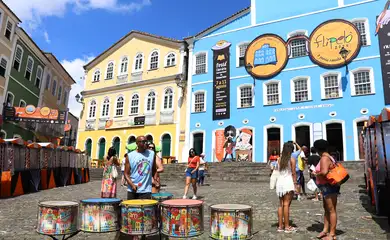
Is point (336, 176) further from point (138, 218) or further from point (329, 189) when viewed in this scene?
point (138, 218)

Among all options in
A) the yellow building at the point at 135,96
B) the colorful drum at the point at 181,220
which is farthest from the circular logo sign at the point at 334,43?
the colorful drum at the point at 181,220

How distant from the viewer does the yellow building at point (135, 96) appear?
25078mm

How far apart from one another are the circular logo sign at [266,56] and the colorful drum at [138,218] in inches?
757

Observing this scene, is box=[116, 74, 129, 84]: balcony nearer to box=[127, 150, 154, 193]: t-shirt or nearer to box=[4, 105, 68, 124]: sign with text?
box=[4, 105, 68, 124]: sign with text

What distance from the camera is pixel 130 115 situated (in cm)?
2706

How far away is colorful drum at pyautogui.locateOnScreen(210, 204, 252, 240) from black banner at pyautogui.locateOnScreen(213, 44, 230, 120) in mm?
18943

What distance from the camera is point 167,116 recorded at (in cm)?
2514

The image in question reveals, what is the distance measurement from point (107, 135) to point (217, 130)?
10969 mm

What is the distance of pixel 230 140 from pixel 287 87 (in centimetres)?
536

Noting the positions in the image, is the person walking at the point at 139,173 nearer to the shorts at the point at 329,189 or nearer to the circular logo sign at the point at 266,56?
the shorts at the point at 329,189

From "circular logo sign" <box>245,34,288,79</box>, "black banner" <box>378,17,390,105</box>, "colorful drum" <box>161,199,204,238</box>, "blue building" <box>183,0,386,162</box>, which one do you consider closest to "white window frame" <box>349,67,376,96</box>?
"blue building" <box>183,0,386,162</box>

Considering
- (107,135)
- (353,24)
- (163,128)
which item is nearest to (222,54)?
(163,128)

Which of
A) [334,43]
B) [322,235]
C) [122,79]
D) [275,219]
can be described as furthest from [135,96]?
[322,235]

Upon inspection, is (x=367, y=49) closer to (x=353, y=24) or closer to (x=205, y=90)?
(x=353, y=24)
